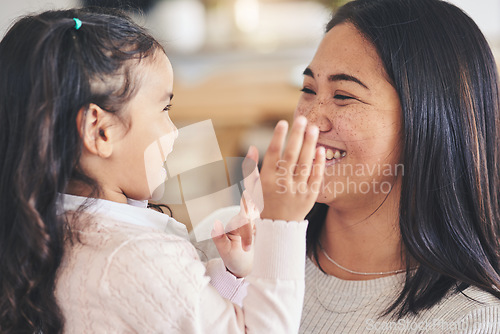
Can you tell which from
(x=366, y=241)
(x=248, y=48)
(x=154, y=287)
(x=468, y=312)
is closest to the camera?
(x=154, y=287)

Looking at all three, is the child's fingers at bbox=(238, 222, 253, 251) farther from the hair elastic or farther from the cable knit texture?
the hair elastic

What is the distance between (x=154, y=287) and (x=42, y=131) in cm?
20

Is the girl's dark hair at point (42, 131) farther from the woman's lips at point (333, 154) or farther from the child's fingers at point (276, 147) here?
the woman's lips at point (333, 154)

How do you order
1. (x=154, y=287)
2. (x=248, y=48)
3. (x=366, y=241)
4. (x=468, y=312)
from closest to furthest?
1. (x=154, y=287)
2. (x=468, y=312)
3. (x=366, y=241)
4. (x=248, y=48)

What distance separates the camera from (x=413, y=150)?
0.74 metres

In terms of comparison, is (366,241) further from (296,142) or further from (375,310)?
(296,142)

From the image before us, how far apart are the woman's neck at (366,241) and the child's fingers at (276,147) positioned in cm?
27

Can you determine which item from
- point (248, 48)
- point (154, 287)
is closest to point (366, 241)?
point (154, 287)

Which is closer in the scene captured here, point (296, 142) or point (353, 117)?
point (296, 142)

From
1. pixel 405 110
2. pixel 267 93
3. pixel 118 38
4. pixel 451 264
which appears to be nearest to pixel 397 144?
pixel 405 110

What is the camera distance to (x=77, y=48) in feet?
1.86

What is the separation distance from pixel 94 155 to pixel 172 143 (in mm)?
94

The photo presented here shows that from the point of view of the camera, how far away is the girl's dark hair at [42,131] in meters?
0.56

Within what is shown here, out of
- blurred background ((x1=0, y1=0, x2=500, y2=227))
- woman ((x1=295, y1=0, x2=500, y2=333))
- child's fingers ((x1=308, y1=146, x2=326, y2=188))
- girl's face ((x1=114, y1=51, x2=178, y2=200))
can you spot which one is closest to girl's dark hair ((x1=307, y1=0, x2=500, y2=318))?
woman ((x1=295, y1=0, x2=500, y2=333))
